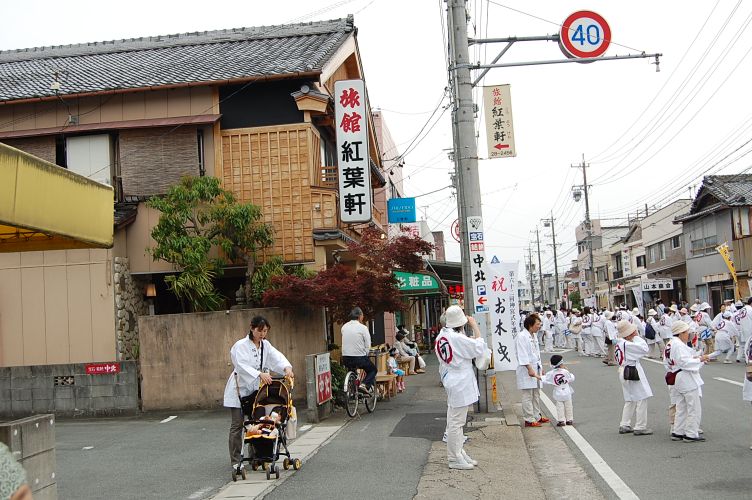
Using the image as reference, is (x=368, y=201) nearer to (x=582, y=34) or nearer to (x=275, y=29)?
(x=582, y=34)

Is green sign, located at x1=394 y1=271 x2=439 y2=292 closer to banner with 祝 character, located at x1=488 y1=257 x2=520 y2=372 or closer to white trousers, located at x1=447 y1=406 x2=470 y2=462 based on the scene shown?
banner with 祝 character, located at x1=488 y1=257 x2=520 y2=372

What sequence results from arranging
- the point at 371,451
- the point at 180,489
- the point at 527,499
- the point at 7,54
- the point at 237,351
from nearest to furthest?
the point at 527,499
the point at 180,489
the point at 237,351
the point at 371,451
the point at 7,54

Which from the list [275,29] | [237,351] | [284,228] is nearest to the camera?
[237,351]

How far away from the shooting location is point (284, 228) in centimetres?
1747

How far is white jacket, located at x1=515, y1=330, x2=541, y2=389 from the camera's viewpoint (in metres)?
12.4

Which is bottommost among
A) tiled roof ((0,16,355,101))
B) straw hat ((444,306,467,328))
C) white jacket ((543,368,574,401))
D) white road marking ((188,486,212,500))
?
white road marking ((188,486,212,500))

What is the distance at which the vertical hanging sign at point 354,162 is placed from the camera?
16984 mm


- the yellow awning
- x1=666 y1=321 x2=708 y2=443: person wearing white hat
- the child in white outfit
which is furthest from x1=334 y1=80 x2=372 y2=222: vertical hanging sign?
the yellow awning

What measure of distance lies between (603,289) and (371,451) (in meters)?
74.8

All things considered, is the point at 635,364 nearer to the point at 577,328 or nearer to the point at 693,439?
the point at 693,439

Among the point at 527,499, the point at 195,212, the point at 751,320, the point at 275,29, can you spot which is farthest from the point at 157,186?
the point at 751,320

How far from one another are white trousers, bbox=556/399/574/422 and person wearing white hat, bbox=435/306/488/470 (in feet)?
12.0

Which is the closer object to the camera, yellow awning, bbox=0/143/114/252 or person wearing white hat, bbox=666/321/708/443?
yellow awning, bbox=0/143/114/252

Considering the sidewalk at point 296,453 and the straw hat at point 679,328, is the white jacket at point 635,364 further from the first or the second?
the sidewalk at point 296,453
